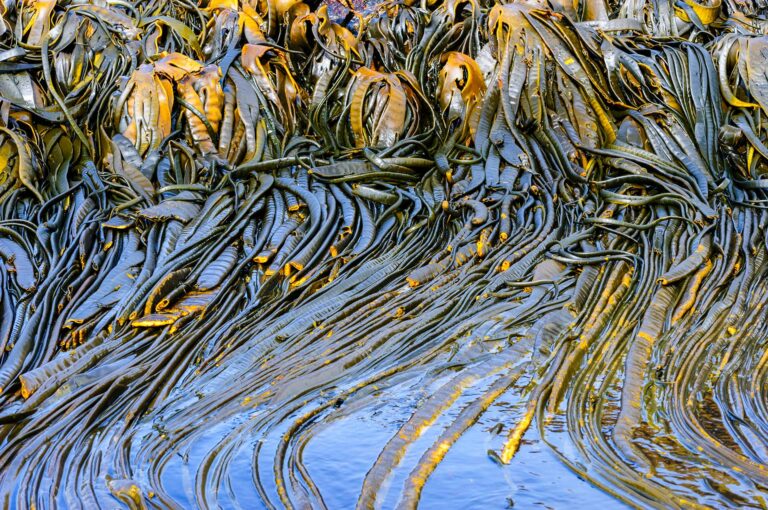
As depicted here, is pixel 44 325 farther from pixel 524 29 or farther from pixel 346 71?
pixel 524 29

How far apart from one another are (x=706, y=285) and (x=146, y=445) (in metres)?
1.87

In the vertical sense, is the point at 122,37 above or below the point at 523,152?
above

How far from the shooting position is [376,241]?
11.0 ft

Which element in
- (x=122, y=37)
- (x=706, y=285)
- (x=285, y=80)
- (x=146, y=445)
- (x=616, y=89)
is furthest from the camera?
(x=122, y=37)

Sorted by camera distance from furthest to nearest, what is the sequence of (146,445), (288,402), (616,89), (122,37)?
(122,37) < (616,89) < (288,402) < (146,445)

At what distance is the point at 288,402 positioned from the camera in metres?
2.32

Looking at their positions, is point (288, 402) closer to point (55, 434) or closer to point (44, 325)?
point (55, 434)

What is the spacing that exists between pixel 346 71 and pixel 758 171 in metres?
1.95

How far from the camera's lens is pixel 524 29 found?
3.95m

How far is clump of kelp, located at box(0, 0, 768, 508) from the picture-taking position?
82.0 inches

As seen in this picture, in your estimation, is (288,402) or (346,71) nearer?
(288,402)

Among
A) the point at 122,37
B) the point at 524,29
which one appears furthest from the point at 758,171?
the point at 122,37

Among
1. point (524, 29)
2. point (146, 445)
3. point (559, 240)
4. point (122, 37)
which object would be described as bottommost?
point (146, 445)

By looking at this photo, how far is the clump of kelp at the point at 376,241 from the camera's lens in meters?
2.08
